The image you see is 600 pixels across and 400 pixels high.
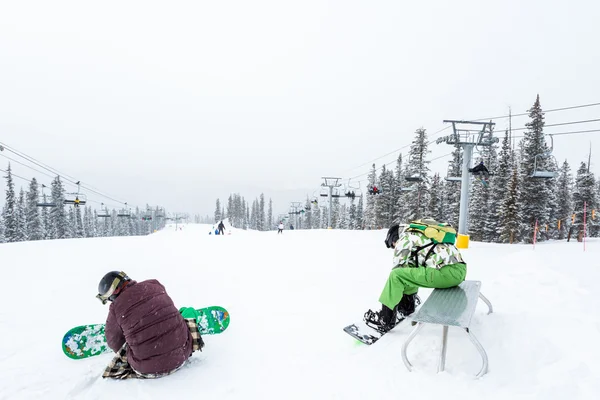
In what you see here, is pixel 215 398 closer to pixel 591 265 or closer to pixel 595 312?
pixel 595 312

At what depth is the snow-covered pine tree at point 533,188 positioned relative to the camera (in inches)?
1203

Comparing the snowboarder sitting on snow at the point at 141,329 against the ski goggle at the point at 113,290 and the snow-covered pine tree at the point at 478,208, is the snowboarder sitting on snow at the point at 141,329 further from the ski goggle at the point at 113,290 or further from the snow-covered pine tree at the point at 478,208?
the snow-covered pine tree at the point at 478,208

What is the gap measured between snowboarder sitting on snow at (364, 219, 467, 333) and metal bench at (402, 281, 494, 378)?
0.19m

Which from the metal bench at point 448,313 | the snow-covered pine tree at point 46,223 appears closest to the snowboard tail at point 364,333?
the metal bench at point 448,313

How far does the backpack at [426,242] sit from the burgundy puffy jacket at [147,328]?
3.05m

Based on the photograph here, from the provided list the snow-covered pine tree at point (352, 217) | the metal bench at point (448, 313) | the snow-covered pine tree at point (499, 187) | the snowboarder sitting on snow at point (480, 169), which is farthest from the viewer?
the snow-covered pine tree at point (352, 217)

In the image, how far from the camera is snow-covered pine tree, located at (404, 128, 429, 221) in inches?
1481

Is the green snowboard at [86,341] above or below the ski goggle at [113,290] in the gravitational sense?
below

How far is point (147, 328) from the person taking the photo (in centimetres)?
313

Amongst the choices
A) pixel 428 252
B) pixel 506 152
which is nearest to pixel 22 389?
pixel 428 252

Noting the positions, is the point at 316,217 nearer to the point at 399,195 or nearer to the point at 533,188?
the point at 399,195

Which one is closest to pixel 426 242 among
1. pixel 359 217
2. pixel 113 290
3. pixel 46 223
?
pixel 113 290

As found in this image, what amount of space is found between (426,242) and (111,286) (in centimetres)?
389

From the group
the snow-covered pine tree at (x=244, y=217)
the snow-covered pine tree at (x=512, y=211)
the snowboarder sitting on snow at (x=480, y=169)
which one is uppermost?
the snowboarder sitting on snow at (x=480, y=169)
